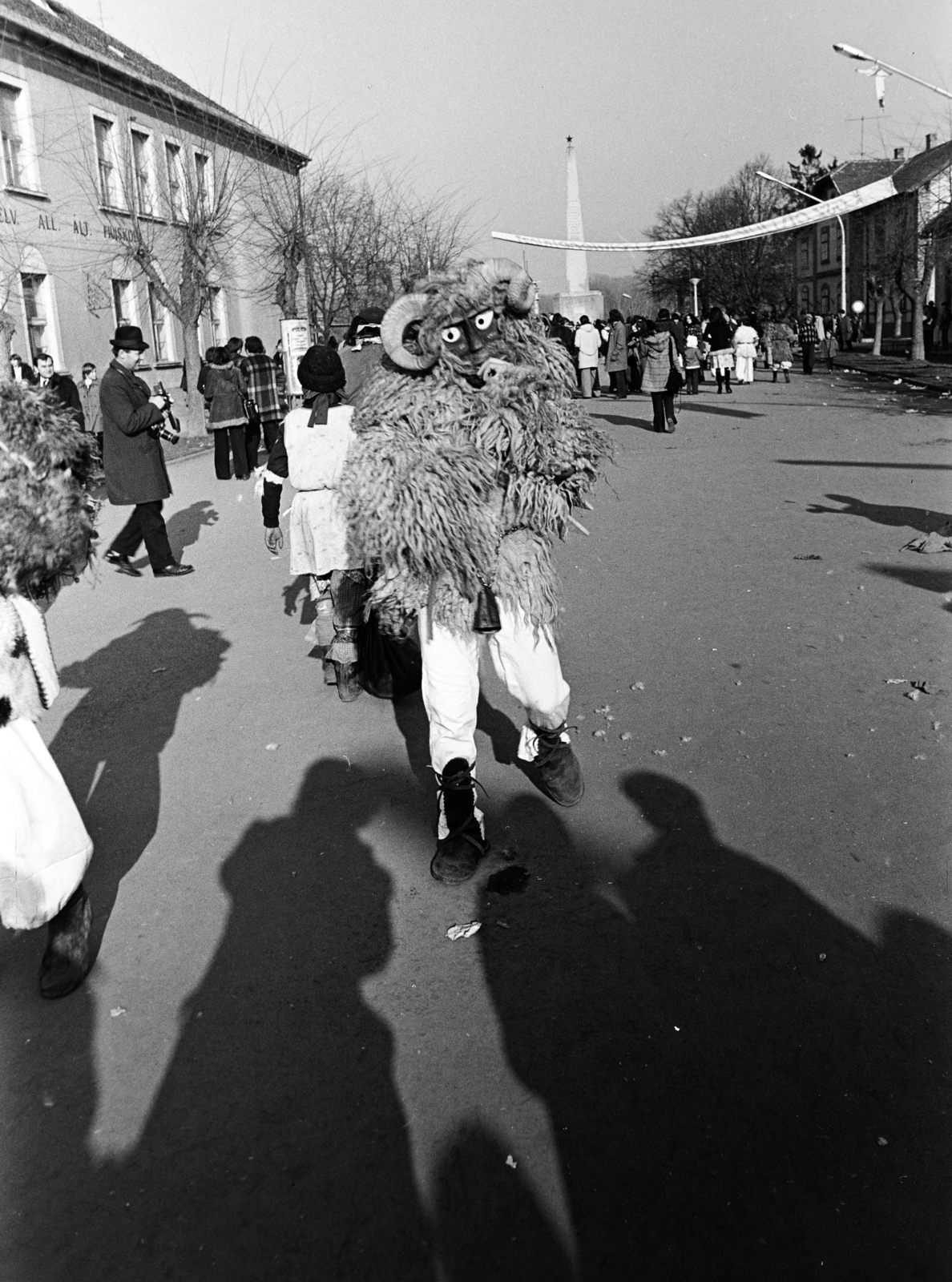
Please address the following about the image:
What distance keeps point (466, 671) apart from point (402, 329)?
3.87 feet

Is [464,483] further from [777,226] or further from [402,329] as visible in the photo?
[777,226]

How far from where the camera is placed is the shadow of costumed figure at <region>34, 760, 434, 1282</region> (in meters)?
2.45

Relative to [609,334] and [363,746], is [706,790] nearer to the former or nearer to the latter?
[363,746]

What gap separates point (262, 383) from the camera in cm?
1664

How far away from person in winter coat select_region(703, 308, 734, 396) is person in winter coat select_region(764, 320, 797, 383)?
2136mm

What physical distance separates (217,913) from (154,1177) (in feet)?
4.16

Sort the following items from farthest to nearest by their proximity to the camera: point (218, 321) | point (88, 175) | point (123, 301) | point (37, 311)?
point (218, 321)
point (123, 301)
point (88, 175)
point (37, 311)

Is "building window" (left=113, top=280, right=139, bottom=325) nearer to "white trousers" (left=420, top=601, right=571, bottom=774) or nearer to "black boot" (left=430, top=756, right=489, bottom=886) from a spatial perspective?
"white trousers" (left=420, top=601, right=571, bottom=774)

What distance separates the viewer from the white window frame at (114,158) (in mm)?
28119

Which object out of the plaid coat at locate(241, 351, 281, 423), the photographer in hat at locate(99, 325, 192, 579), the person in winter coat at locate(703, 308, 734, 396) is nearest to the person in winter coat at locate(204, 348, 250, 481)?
the plaid coat at locate(241, 351, 281, 423)

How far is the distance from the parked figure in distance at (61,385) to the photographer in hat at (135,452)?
1.00 feet

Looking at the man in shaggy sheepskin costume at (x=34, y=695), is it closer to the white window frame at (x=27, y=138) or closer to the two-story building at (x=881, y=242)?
the white window frame at (x=27, y=138)

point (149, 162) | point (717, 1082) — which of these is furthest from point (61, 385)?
point (149, 162)

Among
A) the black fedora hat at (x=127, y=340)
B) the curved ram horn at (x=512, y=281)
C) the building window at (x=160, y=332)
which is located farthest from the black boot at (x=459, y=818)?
the building window at (x=160, y=332)
